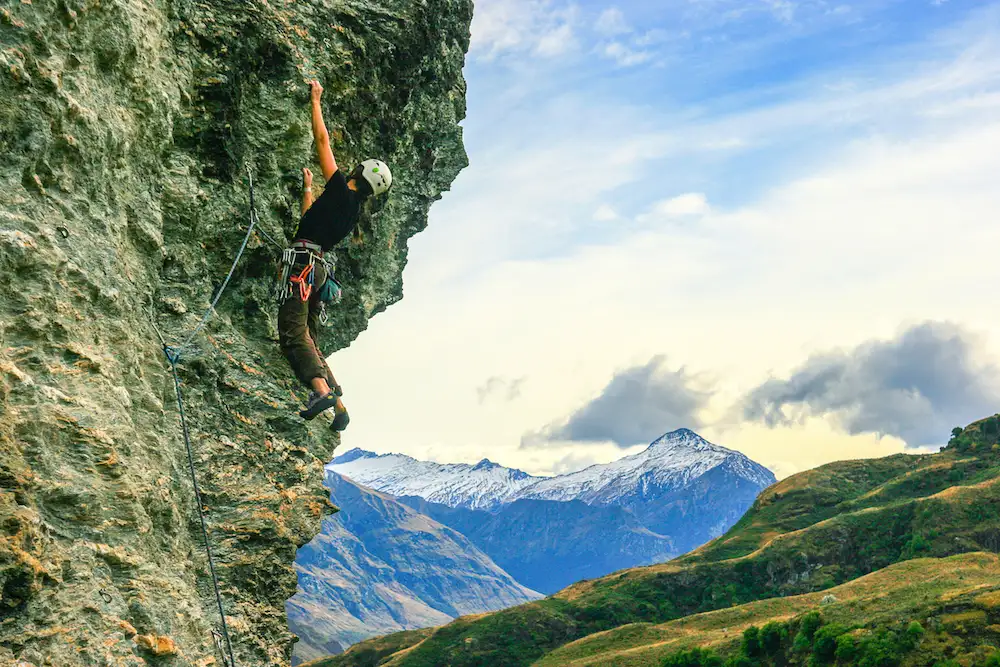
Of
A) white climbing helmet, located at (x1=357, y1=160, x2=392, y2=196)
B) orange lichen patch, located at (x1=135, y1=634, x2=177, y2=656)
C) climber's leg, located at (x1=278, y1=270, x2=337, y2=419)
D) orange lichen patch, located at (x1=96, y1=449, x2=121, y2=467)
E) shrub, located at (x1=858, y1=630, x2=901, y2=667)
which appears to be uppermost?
white climbing helmet, located at (x1=357, y1=160, x2=392, y2=196)

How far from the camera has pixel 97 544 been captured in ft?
28.0

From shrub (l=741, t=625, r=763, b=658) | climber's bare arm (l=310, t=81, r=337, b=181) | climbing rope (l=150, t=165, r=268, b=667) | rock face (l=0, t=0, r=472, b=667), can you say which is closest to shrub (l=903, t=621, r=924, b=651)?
shrub (l=741, t=625, r=763, b=658)

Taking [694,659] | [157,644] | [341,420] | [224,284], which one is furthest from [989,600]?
[157,644]

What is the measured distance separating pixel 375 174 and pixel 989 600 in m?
52.8

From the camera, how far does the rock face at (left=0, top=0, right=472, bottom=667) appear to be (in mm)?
8125

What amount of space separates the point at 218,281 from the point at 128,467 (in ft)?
13.4

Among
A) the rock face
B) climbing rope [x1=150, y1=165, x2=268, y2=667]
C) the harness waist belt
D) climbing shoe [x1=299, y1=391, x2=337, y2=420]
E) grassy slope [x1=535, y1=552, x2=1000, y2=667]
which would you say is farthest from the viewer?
grassy slope [x1=535, y1=552, x2=1000, y2=667]

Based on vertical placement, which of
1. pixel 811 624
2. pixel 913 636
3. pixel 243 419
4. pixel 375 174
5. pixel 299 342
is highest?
pixel 375 174

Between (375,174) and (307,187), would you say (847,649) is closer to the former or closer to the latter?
(307,187)

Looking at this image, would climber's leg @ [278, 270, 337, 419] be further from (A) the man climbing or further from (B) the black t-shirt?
(B) the black t-shirt

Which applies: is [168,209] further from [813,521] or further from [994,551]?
[813,521]

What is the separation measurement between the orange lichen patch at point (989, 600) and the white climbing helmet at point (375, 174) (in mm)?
51660

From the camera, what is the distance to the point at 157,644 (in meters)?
8.90

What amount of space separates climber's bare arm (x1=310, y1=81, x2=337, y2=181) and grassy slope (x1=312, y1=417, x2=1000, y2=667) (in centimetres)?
9073
